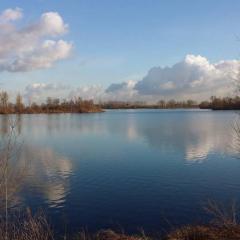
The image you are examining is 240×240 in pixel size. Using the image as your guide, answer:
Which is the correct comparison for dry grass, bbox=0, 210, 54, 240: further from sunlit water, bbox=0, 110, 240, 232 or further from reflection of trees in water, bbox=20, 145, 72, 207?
reflection of trees in water, bbox=20, 145, 72, 207

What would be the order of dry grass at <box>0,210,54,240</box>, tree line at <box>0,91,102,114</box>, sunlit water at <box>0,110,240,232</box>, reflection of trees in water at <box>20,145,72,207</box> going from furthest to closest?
tree line at <box>0,91,102,114</box> < reflection of trees in water at <box>20,145,72,207</box> < sunlit water at <box>0,110,240,232</box> < dry grass at <box>0,210,54,240</box>

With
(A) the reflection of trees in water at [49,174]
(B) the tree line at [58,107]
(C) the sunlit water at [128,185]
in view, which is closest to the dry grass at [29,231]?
(C) the sunlit water at [128,185]

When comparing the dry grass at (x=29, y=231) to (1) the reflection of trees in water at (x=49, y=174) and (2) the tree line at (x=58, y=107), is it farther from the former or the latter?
(2) the tree line at (x=58, y=107)

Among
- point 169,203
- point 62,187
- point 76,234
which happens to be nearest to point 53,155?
point 62,187

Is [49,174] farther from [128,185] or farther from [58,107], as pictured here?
[58,107]

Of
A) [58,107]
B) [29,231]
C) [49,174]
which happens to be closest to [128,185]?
[49,174]

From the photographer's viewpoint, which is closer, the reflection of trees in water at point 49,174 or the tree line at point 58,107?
the reflection of trees in water at point 49,174

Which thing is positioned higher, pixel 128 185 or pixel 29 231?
pixel 29 231

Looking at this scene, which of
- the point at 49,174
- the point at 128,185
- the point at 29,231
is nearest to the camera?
the point at 29,231

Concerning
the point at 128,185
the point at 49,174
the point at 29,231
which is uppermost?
the point at 29,231

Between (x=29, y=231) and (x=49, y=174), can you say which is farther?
(x=49, y=174)

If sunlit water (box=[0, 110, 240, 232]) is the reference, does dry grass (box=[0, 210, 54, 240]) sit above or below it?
above

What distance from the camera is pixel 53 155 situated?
25.4m

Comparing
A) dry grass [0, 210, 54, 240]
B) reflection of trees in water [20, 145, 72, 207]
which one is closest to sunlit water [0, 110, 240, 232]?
reflection of trees in water [20, 145, 72, 207]
